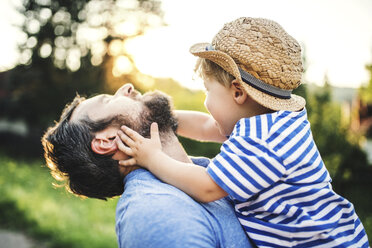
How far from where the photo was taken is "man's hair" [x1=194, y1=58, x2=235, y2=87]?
5.92 ft

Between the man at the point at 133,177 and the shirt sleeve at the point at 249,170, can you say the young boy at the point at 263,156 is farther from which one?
the man at the point at 133,177

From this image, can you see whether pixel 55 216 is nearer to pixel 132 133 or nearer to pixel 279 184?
pixel 132 133

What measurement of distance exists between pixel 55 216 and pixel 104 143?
18.2ft

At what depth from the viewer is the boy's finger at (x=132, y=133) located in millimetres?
1894

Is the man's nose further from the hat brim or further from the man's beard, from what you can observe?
the hat brim

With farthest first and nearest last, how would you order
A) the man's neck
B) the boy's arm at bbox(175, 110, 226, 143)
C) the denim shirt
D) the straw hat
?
the boy's arm at bbox(175, 110, 226, 143), the man's neck, the straw hat, the denim shirt

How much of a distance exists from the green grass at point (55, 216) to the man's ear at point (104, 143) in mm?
3885

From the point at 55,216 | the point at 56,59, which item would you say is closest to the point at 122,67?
the point at 56,59

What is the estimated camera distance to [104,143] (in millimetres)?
1992

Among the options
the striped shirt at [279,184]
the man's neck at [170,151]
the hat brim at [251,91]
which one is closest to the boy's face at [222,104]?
the hat brim at [251,91]

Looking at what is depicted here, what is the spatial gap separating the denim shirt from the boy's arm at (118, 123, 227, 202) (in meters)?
0.05

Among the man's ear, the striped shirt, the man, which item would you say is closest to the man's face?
the man

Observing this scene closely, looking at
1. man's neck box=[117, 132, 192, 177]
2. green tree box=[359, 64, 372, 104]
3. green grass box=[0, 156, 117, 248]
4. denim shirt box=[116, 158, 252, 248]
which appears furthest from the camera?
green tree box=[359, 64, 372, 104]

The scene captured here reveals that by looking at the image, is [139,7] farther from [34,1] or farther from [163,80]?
[34,1]
